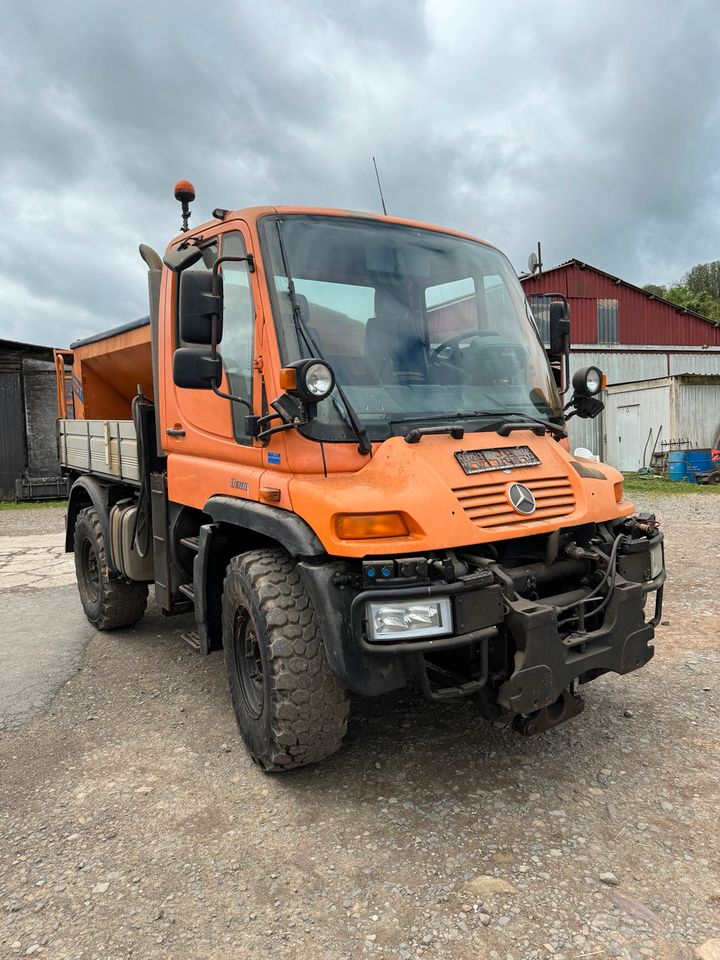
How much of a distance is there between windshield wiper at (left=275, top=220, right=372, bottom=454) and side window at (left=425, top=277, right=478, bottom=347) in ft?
2.17

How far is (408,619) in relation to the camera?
2568mm

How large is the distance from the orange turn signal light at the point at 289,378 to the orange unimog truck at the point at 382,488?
0.01m

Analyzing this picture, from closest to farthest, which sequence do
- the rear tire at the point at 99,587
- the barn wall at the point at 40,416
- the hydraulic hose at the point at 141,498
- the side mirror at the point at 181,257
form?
the side mirror at the point at 181,257, the hydraulic hose at the point at 141,498, the rear tire at the point at 99,587, the barn wall at the point at 40,416

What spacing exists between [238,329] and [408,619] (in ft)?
5.57

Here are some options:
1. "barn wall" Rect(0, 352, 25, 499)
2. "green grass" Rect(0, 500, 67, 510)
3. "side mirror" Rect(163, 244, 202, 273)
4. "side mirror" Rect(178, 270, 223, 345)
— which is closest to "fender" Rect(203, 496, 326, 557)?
"side mirror" Rect(178, 270, 223, 345)

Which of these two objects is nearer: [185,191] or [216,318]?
[216,318]

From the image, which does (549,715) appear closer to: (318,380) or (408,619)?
(408,619)

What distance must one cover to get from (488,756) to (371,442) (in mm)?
1672

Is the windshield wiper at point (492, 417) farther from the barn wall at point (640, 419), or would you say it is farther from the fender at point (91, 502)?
the barn wall at point (640, 419)

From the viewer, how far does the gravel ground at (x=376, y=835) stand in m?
2.23

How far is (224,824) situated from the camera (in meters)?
Answer: 2.86

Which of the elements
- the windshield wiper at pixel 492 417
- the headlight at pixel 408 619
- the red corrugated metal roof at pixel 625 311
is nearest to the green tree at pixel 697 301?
the red corrugated metal roof at pixel 625 311

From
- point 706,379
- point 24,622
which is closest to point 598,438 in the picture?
point 706,379

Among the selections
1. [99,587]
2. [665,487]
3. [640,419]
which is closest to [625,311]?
[640,419]
